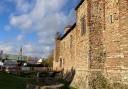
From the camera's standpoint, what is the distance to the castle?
57.7 ft

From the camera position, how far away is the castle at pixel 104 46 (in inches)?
692

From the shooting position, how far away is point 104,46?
19.9 meters

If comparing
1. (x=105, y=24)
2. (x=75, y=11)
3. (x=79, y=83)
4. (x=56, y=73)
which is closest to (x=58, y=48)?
(x=56, y=73)

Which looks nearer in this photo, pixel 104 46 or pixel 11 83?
pixel 104 46

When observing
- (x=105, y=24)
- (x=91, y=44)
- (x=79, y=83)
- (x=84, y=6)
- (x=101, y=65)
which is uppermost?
(x=84, y=6)

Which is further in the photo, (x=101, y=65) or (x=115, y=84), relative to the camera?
(x=101, y=65)

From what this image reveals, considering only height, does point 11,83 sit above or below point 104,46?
below

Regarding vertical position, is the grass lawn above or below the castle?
below

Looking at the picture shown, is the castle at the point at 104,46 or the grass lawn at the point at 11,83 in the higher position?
the castle at the point at 104,46

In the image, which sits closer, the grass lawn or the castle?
the castle

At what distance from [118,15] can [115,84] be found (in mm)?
4657

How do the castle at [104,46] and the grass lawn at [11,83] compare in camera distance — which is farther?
the grass lawn at [11,83]

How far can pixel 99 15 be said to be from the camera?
67.6ft

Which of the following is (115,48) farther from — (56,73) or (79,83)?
(56,73)
